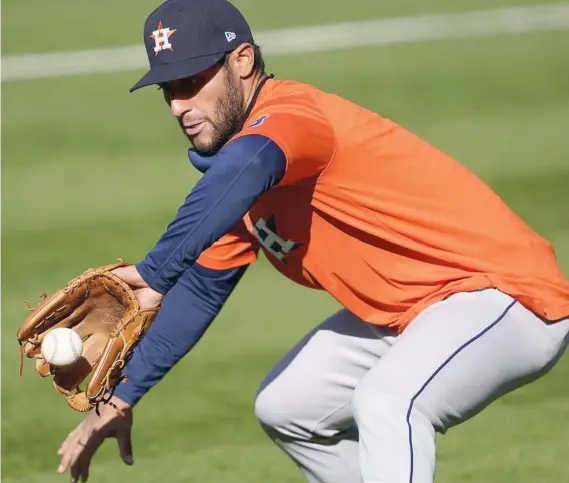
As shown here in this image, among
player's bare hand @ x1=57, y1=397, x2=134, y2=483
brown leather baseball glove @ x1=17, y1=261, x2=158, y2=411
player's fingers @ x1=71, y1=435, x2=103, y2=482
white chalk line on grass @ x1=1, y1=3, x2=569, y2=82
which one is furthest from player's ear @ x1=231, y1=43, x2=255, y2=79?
white chalk line on grass @ x1=1, y1=3, x2=569, y2=82

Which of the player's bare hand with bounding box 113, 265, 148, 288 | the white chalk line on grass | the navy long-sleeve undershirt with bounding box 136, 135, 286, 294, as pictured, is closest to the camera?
the navy long-sleeve undershirt with bounding box 136, 135, 286, 294

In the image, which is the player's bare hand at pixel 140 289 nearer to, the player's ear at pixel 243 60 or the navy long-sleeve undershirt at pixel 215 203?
the navy long-sleeve undershirt at pixel 215 203

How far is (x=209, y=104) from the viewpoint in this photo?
13.1 ft

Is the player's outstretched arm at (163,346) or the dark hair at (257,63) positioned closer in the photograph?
the dark hair at (257,63)

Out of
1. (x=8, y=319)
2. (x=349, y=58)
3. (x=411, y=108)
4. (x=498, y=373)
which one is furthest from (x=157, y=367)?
(x=349, y=58)

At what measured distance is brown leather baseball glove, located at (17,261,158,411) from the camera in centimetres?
378

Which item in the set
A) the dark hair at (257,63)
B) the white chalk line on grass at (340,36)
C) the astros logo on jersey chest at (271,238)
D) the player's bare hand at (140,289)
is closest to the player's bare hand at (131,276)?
the player's bare hand at (140,289)

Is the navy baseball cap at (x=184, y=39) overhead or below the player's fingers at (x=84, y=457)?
overhead

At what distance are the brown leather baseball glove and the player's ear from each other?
30.6 inches

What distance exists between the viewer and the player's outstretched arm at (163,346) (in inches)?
170

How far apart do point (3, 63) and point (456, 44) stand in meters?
4.15

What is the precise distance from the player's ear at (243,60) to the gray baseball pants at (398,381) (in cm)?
100

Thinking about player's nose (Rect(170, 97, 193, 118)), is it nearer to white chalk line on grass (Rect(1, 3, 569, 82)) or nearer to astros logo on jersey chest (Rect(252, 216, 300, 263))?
astros logo on jersey chest (Rect(252, 216, 300, 263))

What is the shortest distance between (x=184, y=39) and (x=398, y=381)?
4.32 feet
